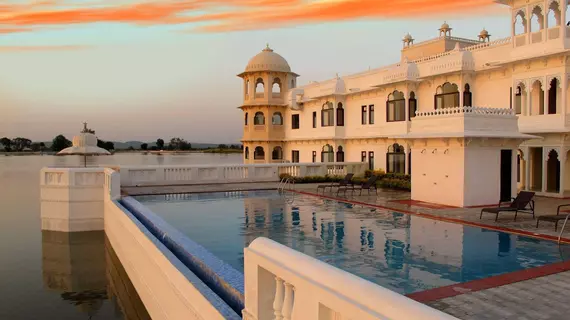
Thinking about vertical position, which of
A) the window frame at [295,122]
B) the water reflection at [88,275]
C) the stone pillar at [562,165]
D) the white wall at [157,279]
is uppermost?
the window frame at [295,122]

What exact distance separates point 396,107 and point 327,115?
7.18 m

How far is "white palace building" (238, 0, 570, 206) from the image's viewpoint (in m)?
17.1

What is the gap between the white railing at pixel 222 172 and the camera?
24797mm

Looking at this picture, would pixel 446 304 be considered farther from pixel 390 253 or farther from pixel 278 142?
pixel 278 142

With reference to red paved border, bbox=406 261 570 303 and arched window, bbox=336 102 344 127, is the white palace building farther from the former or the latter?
red paved border, bbox=406 261 570 303

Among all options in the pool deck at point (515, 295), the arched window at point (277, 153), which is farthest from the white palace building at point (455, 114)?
the pool deck at point (515, 295)

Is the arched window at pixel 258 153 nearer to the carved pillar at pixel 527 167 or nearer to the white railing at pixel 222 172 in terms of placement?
the white railing at pixel 222 172

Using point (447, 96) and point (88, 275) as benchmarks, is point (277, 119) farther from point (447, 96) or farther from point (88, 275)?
point (88, 275)

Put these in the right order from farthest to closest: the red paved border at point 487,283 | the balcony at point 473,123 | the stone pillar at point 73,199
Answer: the stone pillar at point 73,199
the balcony at point 473,123
the red paved border at point 487,283

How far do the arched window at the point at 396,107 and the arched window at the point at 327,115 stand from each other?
18.8ft

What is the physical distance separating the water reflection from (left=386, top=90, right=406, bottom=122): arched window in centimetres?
1760

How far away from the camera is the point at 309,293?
3.52 meters

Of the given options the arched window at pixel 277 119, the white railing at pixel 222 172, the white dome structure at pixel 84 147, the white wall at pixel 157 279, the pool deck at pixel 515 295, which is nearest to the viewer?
the pool deck at pixel 515 295

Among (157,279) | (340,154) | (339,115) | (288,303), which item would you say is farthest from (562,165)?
(288,303)
